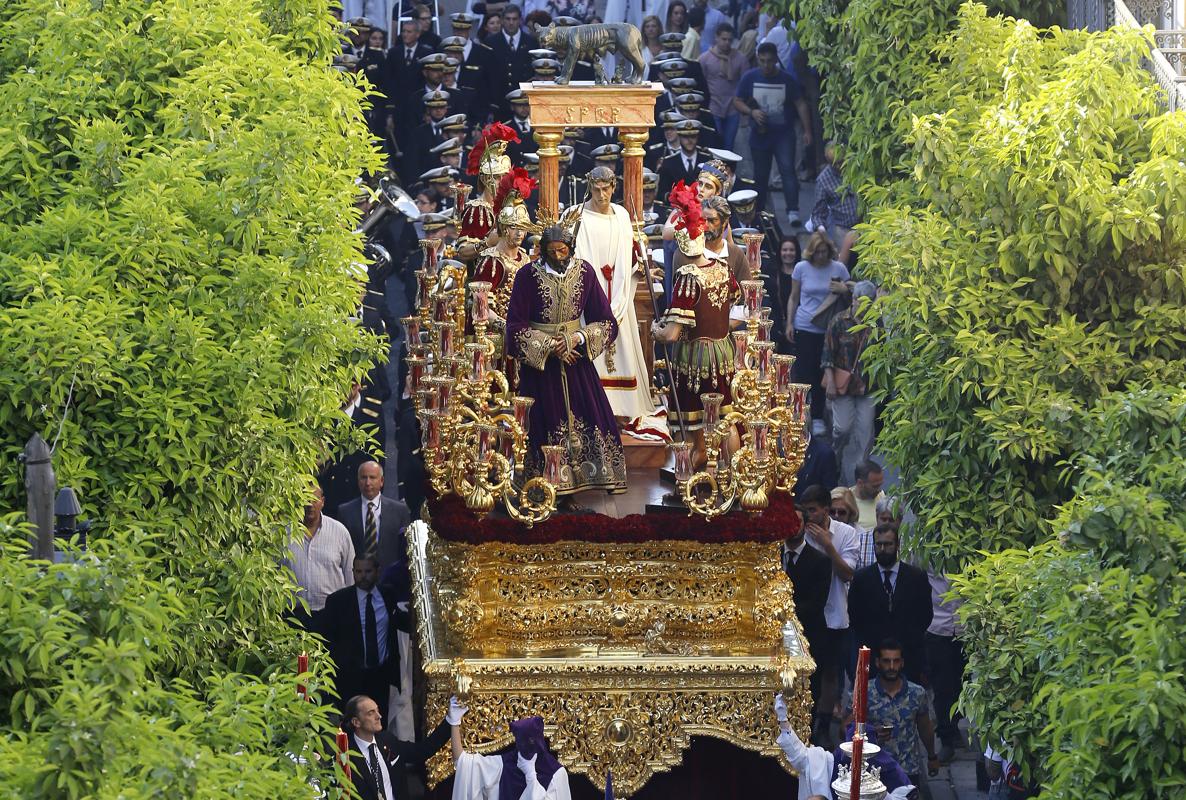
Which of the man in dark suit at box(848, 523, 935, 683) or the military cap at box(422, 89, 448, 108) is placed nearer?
the man in dark suit at box(848, 523, 935, 683)

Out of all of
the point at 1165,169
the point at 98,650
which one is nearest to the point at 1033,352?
the point at 1165,169

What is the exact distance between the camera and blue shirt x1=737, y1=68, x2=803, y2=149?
103 ft

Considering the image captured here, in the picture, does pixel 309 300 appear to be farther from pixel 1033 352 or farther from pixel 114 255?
pixel 1033 352

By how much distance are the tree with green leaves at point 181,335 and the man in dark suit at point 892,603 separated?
497cm

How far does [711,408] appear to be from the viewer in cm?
1906

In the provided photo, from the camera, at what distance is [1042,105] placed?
1986 cm

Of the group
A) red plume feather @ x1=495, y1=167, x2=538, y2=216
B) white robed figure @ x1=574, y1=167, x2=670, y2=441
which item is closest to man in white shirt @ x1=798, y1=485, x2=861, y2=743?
white robed figure @ x1=574, y1=167, x2=670, y2=441

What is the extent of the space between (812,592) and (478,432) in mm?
4239

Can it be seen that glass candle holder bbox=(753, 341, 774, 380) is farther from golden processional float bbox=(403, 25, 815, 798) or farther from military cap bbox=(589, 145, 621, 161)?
military cap bbox=(589, 145, 621, 161)

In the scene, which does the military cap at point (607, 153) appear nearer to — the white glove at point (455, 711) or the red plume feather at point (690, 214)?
→ the red plume feather at point (690, 214)

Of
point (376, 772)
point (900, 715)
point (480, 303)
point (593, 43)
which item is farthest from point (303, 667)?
point (593, 43)

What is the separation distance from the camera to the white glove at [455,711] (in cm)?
1827

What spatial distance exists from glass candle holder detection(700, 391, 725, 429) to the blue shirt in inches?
497

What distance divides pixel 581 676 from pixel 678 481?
1741 millimetres
